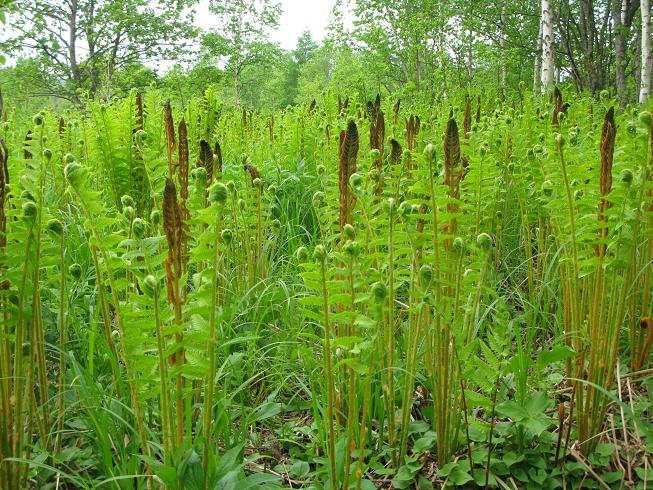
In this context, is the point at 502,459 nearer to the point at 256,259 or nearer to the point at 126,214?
the point at 126,214

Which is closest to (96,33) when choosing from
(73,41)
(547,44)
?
(73,41)

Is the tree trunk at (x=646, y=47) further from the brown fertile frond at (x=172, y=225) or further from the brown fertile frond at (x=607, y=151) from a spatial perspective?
the brown fertile frond at (x=172, y=225)

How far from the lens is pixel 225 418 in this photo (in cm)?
153

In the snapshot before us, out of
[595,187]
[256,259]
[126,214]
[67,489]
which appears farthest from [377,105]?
[67,489]

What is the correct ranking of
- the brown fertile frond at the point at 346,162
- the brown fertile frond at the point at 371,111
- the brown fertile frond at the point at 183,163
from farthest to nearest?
the brown fertile frond at the point at 371,111 → the brown fertile frond at the point at 183,163 → the brown fertile frond at the point at 346,162

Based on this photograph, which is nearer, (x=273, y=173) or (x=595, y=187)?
(x=595, y=187)

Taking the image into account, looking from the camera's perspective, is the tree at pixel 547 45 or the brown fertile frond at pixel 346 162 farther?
the tree at pixel 547 45

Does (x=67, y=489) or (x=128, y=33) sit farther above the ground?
(x=128, y=33)

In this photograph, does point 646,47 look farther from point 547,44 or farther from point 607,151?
point 607,151

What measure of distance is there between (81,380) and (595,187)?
1.59 m

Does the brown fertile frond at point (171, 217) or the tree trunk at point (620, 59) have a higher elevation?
the tree trunk at point (620, 59)

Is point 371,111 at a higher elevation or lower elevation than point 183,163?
higher

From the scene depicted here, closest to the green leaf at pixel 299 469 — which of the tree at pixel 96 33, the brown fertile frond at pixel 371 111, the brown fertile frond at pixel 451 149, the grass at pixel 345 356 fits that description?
the grass at pixel 345 356

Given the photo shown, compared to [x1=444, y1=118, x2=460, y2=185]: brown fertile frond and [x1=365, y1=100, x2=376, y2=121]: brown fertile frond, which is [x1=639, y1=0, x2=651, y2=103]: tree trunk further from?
[x1=444, y1=118, x2=460, y2=185]: brown fertile frond
